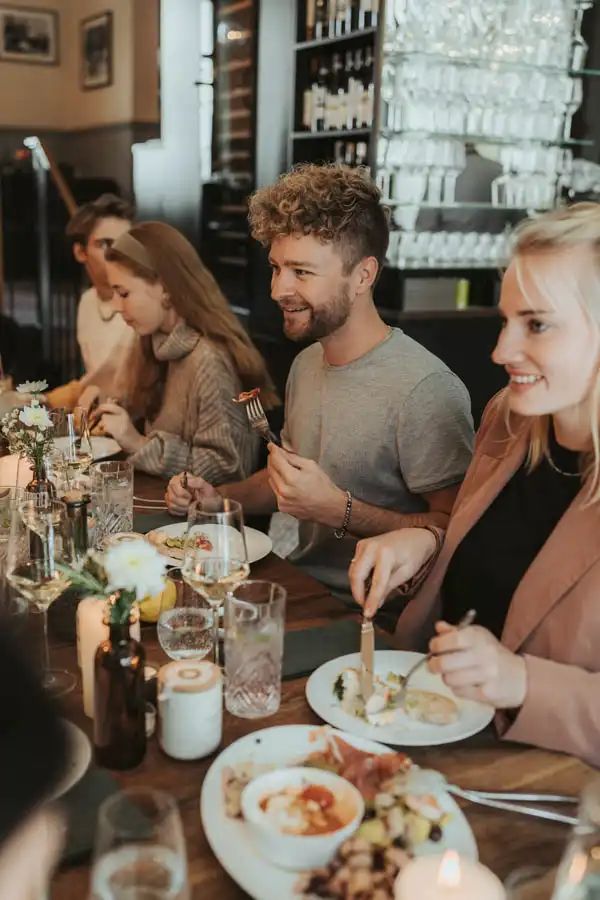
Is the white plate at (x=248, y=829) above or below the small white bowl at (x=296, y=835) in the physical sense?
below

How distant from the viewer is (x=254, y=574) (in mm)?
1754

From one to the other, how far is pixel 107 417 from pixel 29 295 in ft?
15.8

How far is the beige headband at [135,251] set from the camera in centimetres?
277

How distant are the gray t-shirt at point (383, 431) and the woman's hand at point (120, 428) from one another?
1.79ft

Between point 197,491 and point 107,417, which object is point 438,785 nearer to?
point 197,491

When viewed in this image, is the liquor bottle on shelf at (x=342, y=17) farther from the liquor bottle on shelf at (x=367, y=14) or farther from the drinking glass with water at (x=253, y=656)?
the drinking glass with water at (x=253, y=656)

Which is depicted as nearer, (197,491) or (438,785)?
(438,785)

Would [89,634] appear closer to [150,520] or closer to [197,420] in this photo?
[150,520]

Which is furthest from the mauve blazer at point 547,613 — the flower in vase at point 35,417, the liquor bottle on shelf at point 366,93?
the liquor bottle on shelf at point 366,93

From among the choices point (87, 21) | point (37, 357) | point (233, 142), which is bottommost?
point (37, 357)

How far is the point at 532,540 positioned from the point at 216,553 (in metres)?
0.55

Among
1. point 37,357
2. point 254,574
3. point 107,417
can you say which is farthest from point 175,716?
point 37,357

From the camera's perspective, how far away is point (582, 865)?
31.4 inches

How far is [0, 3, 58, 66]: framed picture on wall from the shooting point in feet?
22.7
